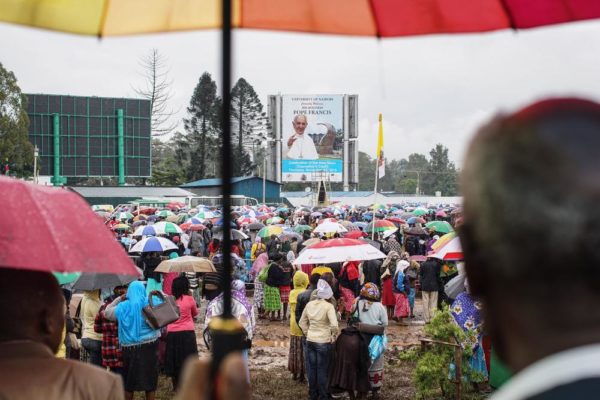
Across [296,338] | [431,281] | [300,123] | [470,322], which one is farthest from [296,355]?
[300,123]

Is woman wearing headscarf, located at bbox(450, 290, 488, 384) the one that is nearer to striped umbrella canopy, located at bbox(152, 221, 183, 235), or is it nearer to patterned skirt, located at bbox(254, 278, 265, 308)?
patterned skirt, located at bbox(254, 278, 265, 308)

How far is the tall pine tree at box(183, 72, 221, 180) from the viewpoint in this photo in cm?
6438

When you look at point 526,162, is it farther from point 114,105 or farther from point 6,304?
point 114,105

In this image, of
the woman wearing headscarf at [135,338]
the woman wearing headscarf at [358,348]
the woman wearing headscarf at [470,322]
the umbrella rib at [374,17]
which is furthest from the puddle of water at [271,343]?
the umbrella rib at [374,17]

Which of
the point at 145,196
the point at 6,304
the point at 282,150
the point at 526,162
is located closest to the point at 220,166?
the point at 526,162

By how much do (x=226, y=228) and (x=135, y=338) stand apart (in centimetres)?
646

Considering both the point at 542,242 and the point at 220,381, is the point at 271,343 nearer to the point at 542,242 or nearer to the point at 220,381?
the point at 220,381

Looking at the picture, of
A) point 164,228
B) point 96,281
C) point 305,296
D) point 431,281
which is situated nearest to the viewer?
point 96,281

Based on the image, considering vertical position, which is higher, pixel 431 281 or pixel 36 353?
pixel 36 353

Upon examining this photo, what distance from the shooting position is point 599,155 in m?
0.93

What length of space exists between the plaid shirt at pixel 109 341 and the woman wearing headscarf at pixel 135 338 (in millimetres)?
114

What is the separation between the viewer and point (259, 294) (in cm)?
1418

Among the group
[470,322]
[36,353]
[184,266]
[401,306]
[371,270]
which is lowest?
[401,306]

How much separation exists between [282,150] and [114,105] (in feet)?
63.6
